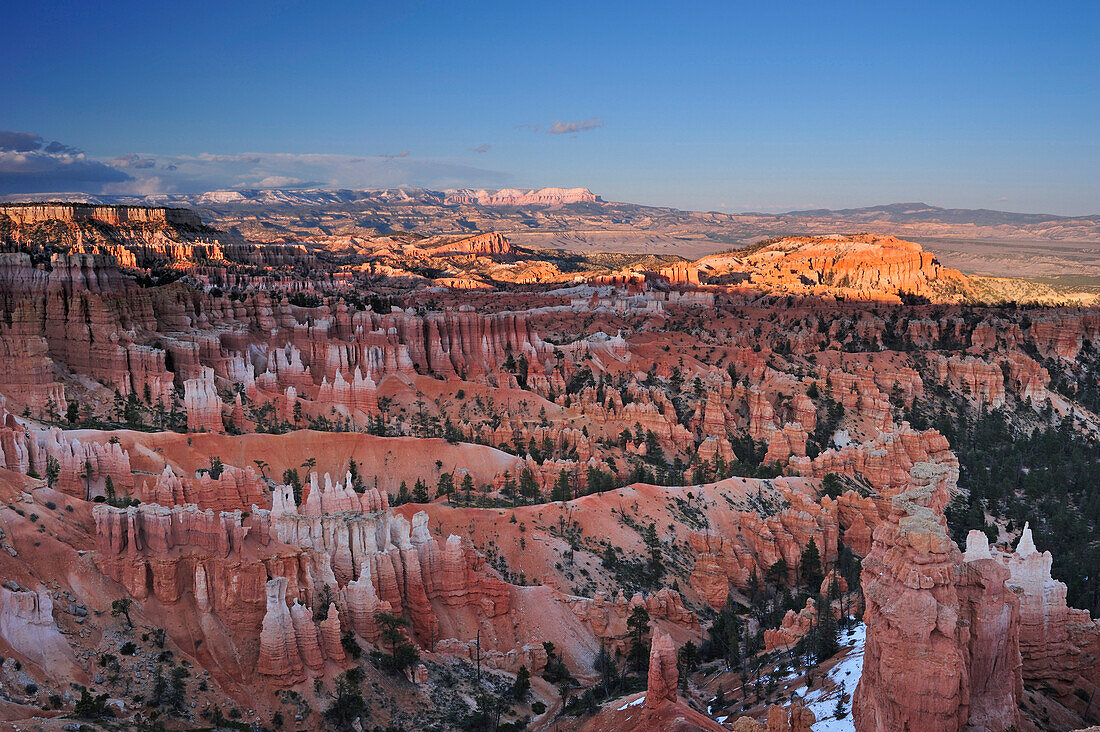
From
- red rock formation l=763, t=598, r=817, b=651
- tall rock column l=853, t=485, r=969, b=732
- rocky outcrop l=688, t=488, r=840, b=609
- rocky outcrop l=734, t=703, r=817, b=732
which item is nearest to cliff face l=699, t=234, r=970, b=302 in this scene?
rocky outcrop l=688, t=488, r=840, b=609

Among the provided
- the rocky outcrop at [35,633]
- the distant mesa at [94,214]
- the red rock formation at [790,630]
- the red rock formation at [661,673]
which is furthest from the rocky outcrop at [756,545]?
the distant mesa at [94,214]

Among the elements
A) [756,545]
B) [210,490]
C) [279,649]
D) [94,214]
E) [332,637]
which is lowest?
[756,545]

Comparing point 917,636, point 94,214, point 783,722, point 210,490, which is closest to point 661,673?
point 783,722

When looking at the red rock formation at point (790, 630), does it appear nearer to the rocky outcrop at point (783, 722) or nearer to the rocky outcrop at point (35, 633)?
the rocky outcrop at point (783, 722)

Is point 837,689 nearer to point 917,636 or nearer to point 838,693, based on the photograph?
point 838,693

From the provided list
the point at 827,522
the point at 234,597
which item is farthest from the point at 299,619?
the point at 827,522

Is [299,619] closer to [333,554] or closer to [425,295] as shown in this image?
[333,554]
